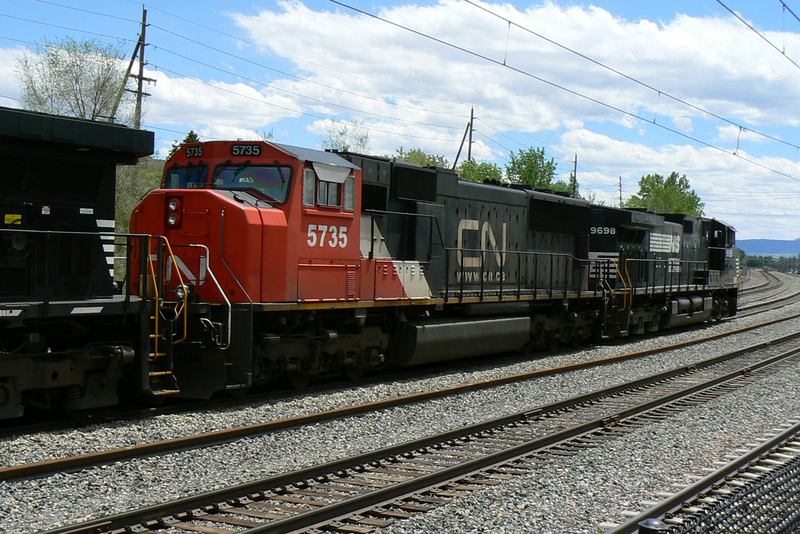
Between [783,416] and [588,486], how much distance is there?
4.49 meters

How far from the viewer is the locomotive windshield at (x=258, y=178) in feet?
30.7

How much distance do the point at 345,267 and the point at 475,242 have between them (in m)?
3.98

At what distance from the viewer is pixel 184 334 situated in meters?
8.21

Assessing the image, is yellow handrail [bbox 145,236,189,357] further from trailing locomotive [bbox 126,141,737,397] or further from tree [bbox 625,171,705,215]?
tree [bbox 625,171,705,215]

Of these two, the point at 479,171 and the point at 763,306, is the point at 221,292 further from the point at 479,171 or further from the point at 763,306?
the point at 479,171

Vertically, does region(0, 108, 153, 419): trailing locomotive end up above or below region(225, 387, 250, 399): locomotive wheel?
above

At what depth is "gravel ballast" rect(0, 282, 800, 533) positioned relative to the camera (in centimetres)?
529

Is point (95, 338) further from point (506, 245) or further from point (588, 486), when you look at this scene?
point (506, 245)

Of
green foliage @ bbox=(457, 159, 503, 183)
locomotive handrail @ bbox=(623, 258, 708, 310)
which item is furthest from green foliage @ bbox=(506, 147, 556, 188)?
locomotive handrail @ bbox=(623, 258, 708, 310)

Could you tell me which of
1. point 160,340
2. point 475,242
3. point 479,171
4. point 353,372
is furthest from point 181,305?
point 479,171

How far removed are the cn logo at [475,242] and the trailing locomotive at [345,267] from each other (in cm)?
3

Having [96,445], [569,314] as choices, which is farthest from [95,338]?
[569,314]

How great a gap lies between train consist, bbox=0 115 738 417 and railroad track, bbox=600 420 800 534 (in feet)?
15.6

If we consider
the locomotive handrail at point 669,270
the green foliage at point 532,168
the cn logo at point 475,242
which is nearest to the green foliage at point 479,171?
the green foliage at point 532,168
